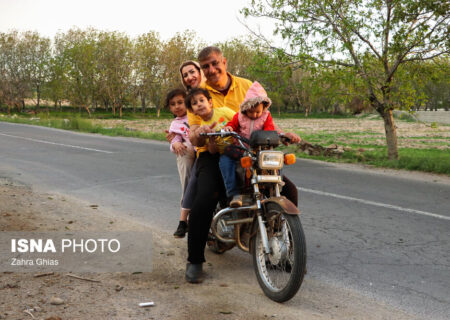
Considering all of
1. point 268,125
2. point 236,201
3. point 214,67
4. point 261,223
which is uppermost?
point 214,67

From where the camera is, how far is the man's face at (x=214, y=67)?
14.5 ft

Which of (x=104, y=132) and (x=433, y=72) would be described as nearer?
(x=433, y=72)

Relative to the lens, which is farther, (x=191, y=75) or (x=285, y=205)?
(x=191, y=75)

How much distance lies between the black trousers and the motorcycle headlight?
0.68m

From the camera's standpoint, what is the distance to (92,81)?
63.0 metres

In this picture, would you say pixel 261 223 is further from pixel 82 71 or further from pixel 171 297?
pixel 82 71

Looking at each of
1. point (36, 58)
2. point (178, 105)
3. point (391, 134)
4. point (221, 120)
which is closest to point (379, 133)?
point (391, 134)

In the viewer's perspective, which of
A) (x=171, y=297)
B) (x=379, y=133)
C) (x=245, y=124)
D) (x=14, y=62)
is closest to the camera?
(x=171, y=297)

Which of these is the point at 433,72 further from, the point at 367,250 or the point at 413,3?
the point at 367,250

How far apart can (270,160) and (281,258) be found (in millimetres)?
754

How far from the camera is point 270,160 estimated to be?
362 centimetres

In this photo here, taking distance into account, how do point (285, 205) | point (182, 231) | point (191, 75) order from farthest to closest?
point (182, 231)
point (191, 75)
point (285, 205)

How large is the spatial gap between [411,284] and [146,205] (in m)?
4.28

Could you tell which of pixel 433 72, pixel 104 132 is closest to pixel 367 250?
pixel 433 72
